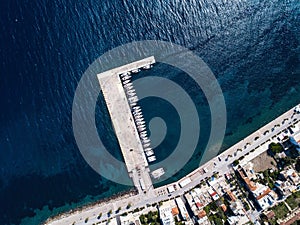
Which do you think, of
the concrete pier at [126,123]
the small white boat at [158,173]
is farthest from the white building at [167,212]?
the small white boat at [158,173]

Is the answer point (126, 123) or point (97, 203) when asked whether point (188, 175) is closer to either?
point (126, 123)

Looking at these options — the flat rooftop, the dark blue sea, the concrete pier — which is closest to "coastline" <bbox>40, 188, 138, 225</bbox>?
the dark blue sea

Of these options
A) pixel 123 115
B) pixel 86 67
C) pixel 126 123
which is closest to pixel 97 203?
pixel 126 123

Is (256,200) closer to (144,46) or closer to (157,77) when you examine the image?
(157,77)

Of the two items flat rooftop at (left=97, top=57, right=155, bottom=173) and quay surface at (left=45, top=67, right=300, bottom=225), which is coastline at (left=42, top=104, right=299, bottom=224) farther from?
flat rooftop at (left=97, top=57, right=155, bottom=173)

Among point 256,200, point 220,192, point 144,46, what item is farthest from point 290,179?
point 144,46
